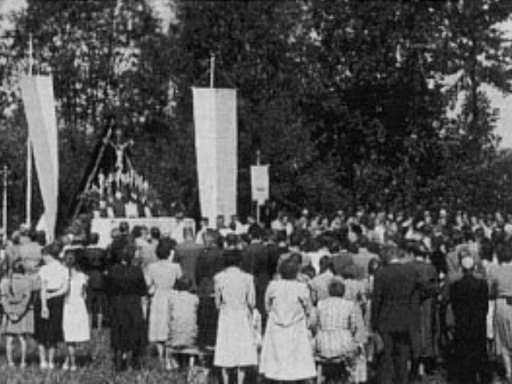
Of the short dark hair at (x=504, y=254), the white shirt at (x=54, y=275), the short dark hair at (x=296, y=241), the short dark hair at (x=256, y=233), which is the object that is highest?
the short dark hair at (x=256, y=233)

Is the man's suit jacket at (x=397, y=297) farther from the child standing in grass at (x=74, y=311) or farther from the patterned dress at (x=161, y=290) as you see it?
the child standing in grass at (x=74, y=311)

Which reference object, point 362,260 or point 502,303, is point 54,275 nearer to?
point 362,260

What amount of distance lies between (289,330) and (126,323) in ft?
Answer: 10.4

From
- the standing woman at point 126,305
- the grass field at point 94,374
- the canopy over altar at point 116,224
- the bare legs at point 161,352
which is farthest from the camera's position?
the canopy over altar at point 116,224

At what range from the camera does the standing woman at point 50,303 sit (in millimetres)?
14578

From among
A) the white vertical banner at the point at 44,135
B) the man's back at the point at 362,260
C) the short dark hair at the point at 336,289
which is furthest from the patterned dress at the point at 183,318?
the white vertical banner at the point at 44,135

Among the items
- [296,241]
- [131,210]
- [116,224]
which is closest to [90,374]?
[296,241]

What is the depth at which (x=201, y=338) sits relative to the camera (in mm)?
14086

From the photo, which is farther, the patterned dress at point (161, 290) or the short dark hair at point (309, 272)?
the patterned dress at point (161, 290)

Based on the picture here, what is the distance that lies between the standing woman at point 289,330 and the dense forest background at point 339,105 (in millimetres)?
28444

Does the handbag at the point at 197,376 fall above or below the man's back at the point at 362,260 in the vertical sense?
below

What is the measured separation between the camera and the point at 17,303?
14.9m

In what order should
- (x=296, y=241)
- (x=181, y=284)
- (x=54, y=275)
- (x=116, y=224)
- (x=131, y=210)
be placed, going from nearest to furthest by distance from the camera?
(x=181, y=284), (x=54, y=275), (x=296, y=241), (x=116, y=224), (x=131, y=210)

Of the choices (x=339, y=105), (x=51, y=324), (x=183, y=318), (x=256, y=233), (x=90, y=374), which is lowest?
(x=90, y=374)
